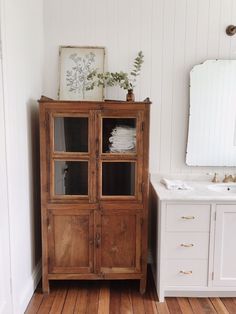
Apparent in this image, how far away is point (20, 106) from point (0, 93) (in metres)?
0.34

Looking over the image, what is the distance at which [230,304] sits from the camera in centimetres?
239

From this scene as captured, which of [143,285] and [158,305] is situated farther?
[143,285]

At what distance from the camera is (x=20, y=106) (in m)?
2.20

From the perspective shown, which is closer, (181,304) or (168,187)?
(181,304)

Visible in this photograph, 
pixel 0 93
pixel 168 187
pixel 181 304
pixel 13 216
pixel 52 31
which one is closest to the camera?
pixel 0 93

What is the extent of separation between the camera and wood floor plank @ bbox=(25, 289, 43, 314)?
7.46 feet

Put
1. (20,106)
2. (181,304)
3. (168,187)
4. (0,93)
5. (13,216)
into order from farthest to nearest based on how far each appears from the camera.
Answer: (168,187) < (181,304) < (20,106) < (13,216) < (0,93)

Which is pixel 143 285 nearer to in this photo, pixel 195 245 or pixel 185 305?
pixel 185 305

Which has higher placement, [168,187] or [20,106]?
[20,106]

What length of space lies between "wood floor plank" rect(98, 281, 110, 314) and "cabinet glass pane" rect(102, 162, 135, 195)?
79 cm

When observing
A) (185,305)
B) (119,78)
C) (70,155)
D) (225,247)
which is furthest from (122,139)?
(185,305)

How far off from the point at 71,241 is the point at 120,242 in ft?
1.24

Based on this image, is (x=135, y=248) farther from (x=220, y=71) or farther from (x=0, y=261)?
(x=220, y=71)

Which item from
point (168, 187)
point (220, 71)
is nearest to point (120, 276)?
point (168, 187)
